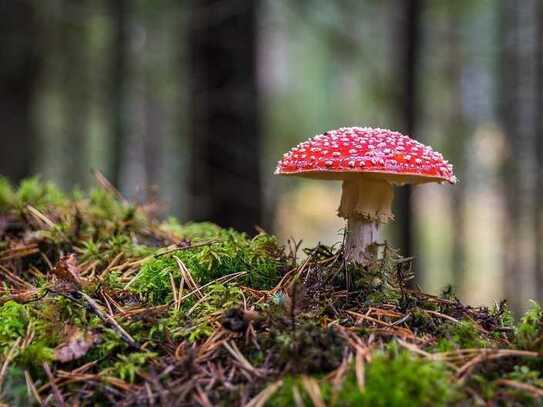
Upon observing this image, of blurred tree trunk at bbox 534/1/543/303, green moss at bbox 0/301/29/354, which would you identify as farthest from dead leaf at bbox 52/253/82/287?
blurred tree trunk at bbox 534/1/543/303

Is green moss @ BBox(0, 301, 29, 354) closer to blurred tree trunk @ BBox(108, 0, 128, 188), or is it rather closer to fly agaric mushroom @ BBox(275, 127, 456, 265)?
fly agaric mushroom @ BBox(275, 127, 456, 265)

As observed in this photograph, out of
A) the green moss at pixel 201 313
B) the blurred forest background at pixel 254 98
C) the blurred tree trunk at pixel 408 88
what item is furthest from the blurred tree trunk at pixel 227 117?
the green moss at pixel 201 313

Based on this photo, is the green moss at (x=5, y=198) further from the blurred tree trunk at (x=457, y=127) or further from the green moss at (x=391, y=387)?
the blurred tree trunk at (x=457, y=127)

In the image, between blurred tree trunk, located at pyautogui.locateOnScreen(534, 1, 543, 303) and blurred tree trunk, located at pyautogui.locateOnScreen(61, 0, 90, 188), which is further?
blurred tree trunk, located at pyautogui.locateOnScreen(534, 1, 543, 303)

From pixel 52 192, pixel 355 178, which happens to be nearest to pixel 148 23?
pixel 52 192

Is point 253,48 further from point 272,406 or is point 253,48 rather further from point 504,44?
point 504,44
